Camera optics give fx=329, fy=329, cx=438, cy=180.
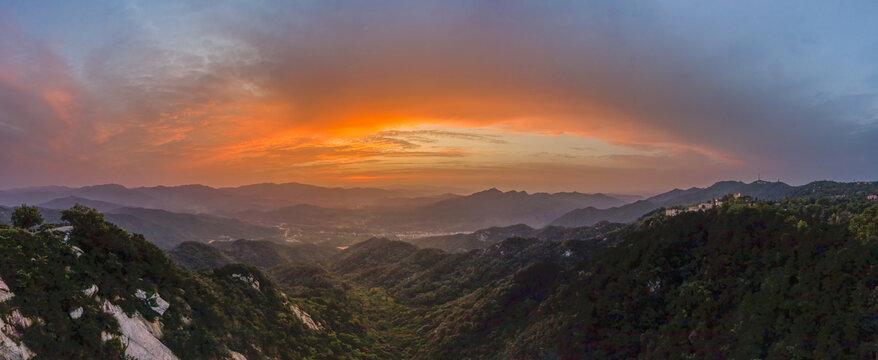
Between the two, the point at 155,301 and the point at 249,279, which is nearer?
the point at 155,301

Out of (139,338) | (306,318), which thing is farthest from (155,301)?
(306,318)

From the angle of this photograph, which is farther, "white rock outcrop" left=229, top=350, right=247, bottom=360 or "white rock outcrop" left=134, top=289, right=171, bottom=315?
"white rock outcrop" left=229, top=350, right=247, bottom=360

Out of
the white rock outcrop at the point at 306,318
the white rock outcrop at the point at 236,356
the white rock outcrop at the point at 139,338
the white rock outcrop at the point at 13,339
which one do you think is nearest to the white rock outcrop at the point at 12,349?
the white rock outcrop at the point at 13,339

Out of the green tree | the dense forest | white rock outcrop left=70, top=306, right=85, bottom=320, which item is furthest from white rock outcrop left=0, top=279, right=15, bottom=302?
the green tree

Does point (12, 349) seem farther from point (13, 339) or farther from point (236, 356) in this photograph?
point (236, 356)

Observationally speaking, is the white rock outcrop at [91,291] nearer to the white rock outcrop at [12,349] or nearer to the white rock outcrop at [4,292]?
the white rock outcrop at [4,292]

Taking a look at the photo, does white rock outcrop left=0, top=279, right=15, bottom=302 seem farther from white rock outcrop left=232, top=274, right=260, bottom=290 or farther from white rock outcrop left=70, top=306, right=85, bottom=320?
white rock outcrop left=232, top=274, right=260, bottom=290
